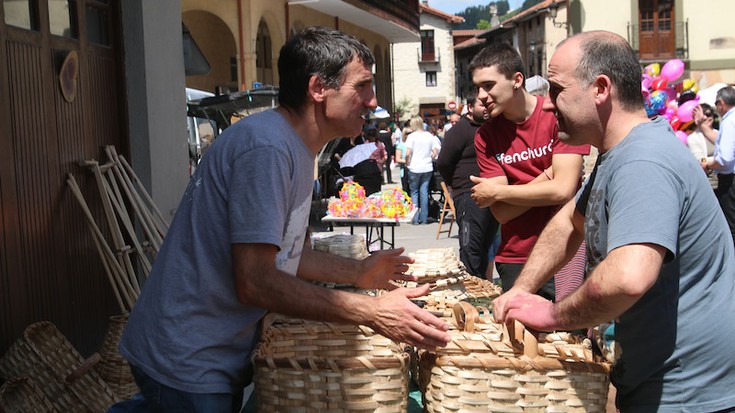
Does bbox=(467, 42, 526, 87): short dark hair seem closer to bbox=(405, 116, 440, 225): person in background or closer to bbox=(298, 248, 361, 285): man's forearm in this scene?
bbox=(298, 248, 361, 285): man's forearm

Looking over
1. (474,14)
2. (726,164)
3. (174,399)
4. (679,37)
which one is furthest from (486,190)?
(474,14)

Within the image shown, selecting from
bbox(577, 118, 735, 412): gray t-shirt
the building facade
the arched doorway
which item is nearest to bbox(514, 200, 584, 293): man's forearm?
bbox(577, 118, 735, 412): gray t-shirt

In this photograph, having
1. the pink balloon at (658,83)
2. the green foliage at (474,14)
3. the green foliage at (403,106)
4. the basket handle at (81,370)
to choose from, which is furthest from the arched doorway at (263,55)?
the green foliage at (474,14)

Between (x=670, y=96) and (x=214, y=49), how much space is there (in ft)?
38.1

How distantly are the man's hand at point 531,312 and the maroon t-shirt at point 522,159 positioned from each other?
1877 millimetres

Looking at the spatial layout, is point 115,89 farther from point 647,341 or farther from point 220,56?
point 220,56

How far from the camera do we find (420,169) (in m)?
15.2

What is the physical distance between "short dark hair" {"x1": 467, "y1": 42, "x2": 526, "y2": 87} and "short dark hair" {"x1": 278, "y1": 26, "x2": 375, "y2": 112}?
184 cm

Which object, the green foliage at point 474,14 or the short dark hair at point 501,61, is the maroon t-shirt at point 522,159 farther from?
the green foliage at point 474,14

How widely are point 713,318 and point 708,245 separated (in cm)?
19

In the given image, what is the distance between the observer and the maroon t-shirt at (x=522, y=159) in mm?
4238

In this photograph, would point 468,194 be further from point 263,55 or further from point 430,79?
point 430,79

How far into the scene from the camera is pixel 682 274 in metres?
2.16

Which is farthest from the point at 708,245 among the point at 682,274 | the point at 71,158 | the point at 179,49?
the point at 179,49
